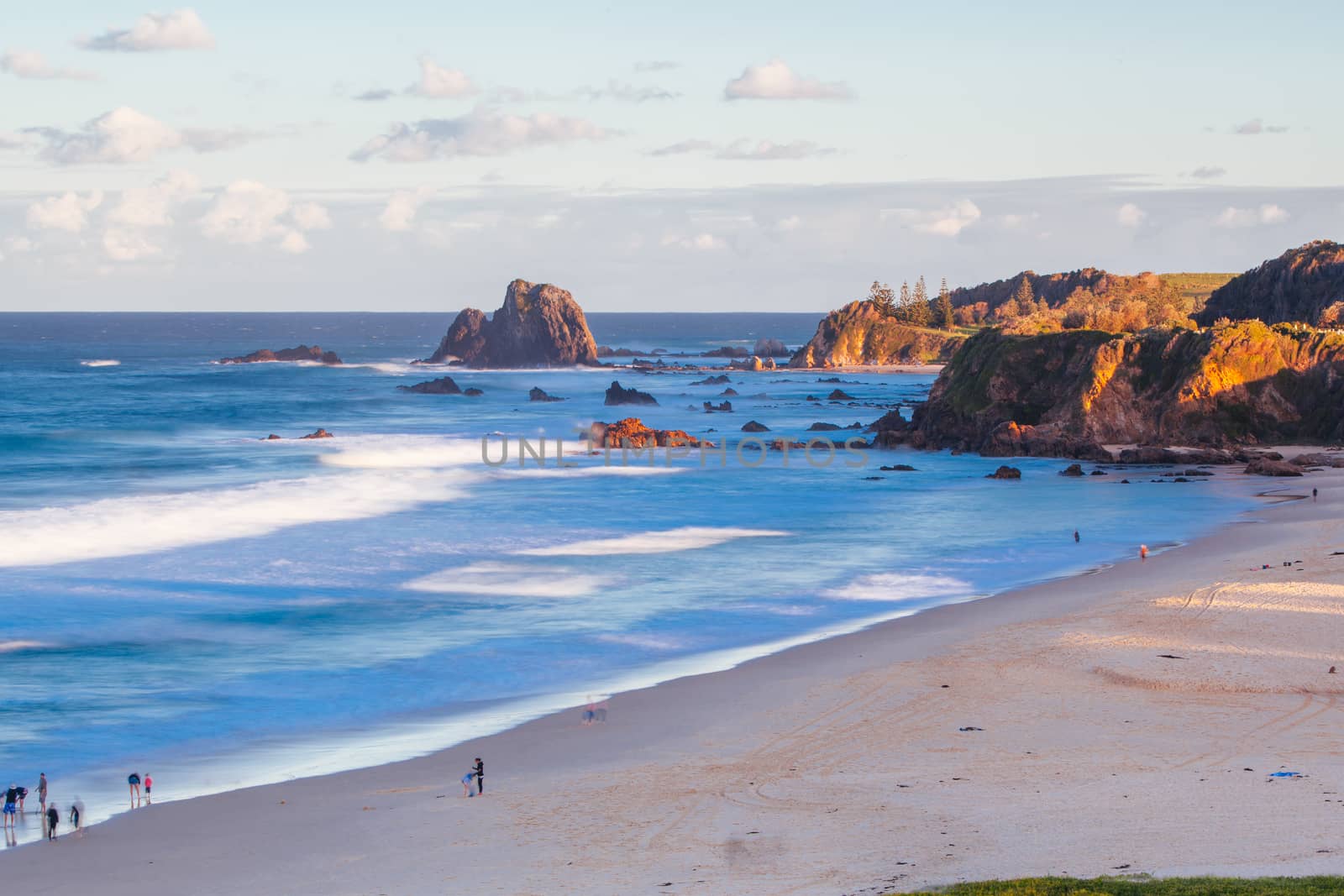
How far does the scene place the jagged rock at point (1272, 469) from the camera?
188 ft

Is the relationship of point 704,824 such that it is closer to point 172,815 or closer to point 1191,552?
point 172,815

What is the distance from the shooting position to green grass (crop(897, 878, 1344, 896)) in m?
13.7

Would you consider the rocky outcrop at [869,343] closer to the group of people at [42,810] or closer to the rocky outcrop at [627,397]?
the rocky outcrop at [627,397]

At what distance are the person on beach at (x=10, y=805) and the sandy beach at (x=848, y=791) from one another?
1.09 metres

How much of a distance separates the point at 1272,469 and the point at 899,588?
27.8 m

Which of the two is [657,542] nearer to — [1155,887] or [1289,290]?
[1155,887]

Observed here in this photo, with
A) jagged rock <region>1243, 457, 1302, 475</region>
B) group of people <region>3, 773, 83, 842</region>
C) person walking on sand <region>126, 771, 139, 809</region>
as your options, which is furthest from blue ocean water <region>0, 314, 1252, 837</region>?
jagged rock <region>1243, 457, 1302, 475</region>

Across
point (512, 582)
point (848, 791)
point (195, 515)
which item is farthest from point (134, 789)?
point (195, 515)

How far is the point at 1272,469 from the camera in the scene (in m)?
57.6

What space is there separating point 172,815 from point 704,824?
26.7 ft

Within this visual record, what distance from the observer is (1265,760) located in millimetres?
19594

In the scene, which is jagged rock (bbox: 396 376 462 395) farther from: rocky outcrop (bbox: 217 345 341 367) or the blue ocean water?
rocky outcrop (bbox: 217 345 341 367)

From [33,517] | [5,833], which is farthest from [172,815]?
[33,517]

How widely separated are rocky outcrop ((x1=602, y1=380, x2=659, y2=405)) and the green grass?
96.0 m
